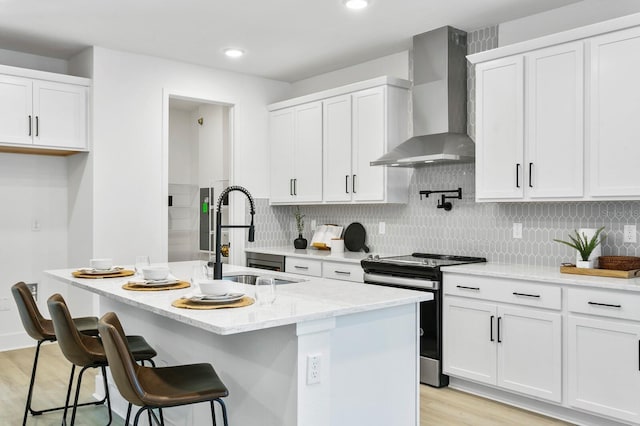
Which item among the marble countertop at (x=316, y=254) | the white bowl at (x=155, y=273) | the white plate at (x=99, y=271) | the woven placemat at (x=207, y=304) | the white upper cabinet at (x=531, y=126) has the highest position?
the white upper cabinet at (x=531, y=126)

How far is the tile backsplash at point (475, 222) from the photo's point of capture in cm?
363

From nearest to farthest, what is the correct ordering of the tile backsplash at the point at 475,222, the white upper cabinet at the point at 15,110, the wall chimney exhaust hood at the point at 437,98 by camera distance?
the tile backsplash at the point at 475,222 < the wall chimney exhaust hood at the point at 437,98 < the white upper cabinet at the point at 15,110

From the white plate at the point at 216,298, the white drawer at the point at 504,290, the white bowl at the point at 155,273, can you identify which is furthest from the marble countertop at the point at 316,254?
the white plate at the point at 216,298

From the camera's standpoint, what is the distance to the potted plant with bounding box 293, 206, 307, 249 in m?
5.67

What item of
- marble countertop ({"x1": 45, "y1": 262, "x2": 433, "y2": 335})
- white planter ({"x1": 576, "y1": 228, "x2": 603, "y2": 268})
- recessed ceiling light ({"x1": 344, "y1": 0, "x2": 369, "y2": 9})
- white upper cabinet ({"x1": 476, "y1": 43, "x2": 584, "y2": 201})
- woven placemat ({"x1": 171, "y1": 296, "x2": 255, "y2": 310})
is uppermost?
recessed ceiling light ({"x1": 344, "y1": 0, "x2": 369, "y2": 9})

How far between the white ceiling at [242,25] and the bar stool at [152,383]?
272 centimetres

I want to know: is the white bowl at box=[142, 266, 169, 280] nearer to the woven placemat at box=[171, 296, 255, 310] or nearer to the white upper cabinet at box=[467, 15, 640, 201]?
the woven placemat at box=[171, 296, 255, 310]

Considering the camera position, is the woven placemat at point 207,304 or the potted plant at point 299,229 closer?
the woven placemat at point 207,304

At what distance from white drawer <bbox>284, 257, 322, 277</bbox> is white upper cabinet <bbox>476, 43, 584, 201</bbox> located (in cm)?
169

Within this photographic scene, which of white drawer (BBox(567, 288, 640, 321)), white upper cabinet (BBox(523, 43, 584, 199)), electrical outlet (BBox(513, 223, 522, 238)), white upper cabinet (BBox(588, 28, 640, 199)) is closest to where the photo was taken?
white drawer (BBox(567, 288, 640, 321))

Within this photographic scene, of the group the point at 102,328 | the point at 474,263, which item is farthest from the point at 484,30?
the point at 102,328

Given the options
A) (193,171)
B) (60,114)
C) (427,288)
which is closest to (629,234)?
(427,288)

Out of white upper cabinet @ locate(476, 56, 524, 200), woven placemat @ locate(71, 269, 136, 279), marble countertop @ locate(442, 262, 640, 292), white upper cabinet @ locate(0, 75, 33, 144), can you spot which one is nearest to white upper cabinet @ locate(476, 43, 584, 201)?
white upper cabinet @ locate(476, 56, 524, 200)

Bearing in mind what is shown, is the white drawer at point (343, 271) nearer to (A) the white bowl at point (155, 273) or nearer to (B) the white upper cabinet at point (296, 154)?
(B) the white upper cabinet at point (296, 154)
